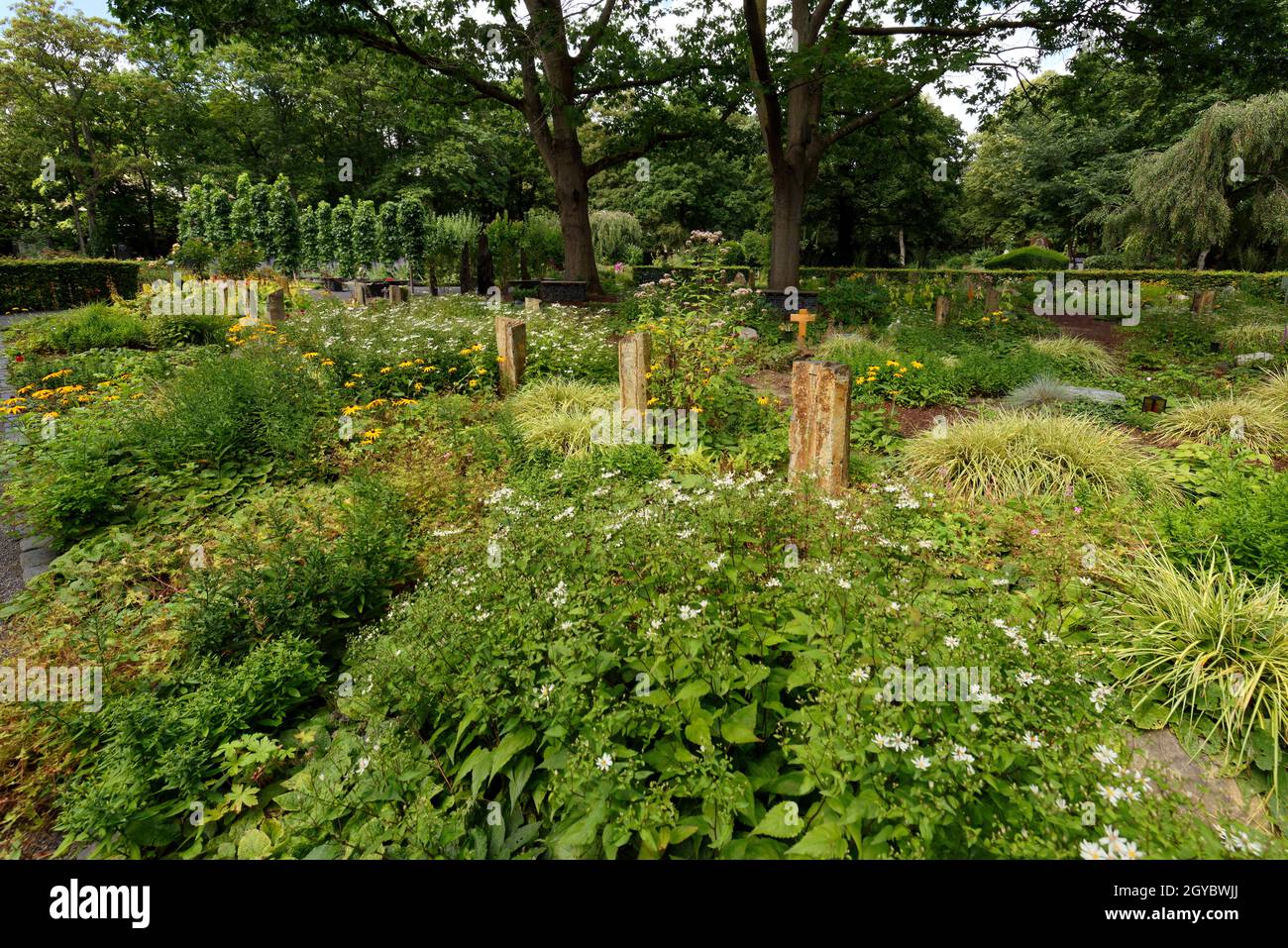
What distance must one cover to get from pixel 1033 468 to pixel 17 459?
873 centimetres

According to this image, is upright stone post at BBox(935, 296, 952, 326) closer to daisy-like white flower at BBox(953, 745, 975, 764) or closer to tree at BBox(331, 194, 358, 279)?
daisy-like white flower at BBox(953, 745, 975, 764)

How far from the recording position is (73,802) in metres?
2.22

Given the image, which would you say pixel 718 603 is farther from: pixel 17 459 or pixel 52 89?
pixel 52 89

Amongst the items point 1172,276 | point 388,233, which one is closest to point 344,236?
point 388,233

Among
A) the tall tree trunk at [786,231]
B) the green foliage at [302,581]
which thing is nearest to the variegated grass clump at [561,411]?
the green foliage at [302,581]

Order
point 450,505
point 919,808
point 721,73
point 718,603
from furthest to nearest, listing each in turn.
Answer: point 721,73, point 450,505, point 718,603, point 919,808

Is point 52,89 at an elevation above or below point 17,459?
above

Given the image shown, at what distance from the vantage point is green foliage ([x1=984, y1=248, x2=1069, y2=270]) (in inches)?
995

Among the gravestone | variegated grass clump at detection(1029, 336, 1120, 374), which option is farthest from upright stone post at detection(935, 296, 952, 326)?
the gravestone

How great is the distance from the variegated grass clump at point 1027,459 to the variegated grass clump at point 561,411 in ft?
9.82

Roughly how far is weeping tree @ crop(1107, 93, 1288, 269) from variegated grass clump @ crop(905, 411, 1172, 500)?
998 inches

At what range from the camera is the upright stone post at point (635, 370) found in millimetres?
5402

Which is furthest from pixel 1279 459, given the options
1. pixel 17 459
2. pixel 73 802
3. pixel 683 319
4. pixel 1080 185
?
pixel 1080 185

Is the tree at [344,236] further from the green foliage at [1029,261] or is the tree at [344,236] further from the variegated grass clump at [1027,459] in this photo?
the green foliage at [1029,261]
